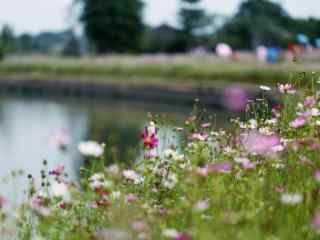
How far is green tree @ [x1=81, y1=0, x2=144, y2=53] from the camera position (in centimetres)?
3219

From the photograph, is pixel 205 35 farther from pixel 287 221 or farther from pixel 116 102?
pixel 287 221

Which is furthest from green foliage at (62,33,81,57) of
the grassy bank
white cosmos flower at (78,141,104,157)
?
white cosmos flower at (78,141,104,157)

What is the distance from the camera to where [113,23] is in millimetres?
32312

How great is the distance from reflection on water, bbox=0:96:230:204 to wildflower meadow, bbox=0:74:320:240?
2.43m

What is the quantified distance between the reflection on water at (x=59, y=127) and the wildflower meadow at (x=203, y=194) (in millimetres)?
2428

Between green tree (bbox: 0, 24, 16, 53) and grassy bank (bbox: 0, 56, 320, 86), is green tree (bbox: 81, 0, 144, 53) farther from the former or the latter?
green tree (bbox: 0, 24, 16, 53)

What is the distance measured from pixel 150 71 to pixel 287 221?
22.2m

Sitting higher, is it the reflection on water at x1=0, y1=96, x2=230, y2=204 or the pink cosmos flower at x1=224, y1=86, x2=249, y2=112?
the pink cosmos flower at x1=224, y1=86, x2=249, y2=112

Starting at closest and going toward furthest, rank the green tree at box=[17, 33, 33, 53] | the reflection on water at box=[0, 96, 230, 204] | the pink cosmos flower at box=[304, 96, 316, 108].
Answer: the pink cosmos flower at box=[304, 96, 316, 108] < the reflection on water at box=[0, 96, 230, 204] < the green tree at box=[17, 33, 33, 53]

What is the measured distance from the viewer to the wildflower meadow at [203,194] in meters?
1.73

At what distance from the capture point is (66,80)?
84.4ft

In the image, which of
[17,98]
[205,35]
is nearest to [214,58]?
[17,98]

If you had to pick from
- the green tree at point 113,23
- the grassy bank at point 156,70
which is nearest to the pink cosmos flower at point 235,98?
the grassy bank at point 156,70

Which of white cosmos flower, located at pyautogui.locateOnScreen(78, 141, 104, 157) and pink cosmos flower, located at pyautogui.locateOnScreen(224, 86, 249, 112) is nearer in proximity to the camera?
white cosmos flower, located at pyautogui.locateOnScreen(78, 141, 104, 157)
